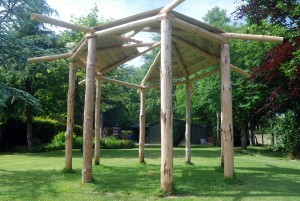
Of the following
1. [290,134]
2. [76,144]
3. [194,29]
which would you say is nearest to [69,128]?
[194,29]

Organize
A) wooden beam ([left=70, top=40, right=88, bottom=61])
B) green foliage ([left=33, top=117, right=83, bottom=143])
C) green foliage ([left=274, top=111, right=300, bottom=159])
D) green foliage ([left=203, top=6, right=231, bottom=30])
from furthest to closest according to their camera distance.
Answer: green foliage ([left=203, top=6, right=231, bottom=30]) → green foliage ([left=33, top=117, right=83, bottom=143]) → green foliage ([left=274, top=111, right=300, bottom=159]) → wooden beam ([left=70, top=40, right=88, bottom=61])

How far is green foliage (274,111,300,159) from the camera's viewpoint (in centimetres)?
1495

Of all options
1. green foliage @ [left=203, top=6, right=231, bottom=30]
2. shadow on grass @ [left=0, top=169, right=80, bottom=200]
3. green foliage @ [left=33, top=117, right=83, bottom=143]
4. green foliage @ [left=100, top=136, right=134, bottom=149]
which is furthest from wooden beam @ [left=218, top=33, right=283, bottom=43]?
green foliage @ [left=203, top=6, right=231, bottom=30]

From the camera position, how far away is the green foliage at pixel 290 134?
49.1 ft

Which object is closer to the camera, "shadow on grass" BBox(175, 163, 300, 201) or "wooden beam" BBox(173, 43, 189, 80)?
"shadow on grass" BBox(175, 163, 300, 201)

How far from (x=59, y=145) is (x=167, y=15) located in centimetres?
1827

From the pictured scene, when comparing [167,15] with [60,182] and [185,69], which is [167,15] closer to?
[60,182]

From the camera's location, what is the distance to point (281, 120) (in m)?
15.9

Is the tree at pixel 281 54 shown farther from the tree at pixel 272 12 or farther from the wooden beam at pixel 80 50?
the wooden beam at pixel 80 50

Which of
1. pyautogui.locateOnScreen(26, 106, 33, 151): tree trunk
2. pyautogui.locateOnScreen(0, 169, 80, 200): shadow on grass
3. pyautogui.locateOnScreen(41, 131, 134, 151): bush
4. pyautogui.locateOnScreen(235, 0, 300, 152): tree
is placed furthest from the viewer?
pyautogui.locateOnScreen(41, 131, 134, 151): bush

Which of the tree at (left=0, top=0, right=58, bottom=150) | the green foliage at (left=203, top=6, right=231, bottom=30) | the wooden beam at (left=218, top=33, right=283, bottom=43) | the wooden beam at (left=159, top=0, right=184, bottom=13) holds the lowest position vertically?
the wooden beam at (left=218, top=33, right=283, bottom=43)

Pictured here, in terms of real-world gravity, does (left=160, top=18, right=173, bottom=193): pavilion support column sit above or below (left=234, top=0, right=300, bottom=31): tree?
below

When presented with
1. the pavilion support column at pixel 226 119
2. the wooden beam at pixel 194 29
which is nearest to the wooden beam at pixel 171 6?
the wooden beam at pixel 194 29

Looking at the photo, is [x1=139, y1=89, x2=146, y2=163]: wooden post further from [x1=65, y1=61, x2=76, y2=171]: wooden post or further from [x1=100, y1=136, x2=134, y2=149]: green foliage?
[x1=100, y1=136, x2=134, y2=149]: green foliage
